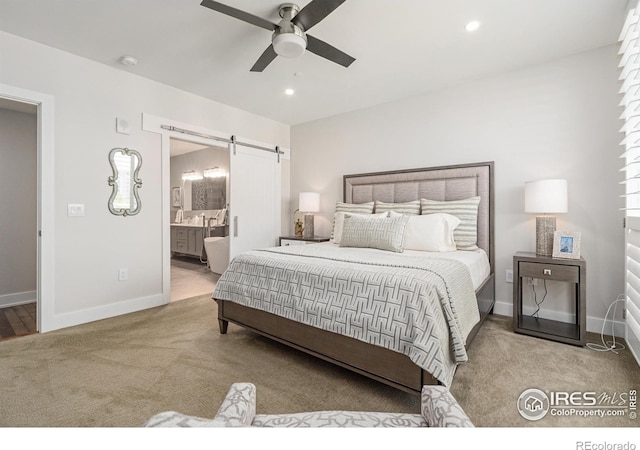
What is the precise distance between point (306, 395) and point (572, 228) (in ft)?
9.30

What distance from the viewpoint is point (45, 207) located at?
2734 mm

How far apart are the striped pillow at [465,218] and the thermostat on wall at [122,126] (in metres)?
3.40

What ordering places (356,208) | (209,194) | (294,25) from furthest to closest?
(209,194), (356,208), (294,25)

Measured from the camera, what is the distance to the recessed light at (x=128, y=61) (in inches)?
116

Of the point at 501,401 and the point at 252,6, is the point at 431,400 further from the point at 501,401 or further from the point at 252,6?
the point at 252,6

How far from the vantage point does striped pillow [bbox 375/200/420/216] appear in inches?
135

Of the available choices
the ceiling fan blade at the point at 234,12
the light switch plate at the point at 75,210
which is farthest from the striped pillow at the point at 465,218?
the light switch plate at the point at 75,210

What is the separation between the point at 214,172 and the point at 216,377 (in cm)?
551

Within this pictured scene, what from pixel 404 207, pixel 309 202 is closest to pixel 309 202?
pixel 309 202

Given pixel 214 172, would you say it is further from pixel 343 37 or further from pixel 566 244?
pixel 566 244

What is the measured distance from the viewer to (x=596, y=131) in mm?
2742

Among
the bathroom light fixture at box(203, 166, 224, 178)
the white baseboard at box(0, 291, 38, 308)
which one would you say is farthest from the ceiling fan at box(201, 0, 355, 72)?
the bathroom light fixture at box(203, 166, 224, 178)

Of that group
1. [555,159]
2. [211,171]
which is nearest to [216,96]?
[211,171]

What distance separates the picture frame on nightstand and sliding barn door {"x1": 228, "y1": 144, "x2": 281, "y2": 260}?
3.58 metres
